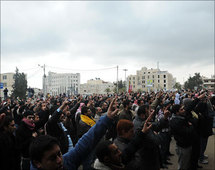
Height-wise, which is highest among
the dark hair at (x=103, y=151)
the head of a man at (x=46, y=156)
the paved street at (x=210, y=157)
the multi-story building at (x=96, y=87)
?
the multi-story building at (x=96, y=87)

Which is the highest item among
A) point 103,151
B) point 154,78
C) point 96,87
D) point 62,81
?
point 154,78

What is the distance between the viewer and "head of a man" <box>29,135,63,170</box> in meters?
1.56

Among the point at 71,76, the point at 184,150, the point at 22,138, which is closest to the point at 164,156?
the point at 184,150

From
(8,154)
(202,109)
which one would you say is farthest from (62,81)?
(8,154)

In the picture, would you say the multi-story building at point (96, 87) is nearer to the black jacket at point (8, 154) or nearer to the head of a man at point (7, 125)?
the head of a man at point (7, 125)

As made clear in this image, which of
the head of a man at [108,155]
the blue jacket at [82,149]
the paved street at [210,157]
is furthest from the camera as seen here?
the paved street at [210,157]

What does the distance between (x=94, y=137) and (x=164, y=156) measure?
14.5 feet

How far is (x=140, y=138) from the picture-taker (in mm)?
2537

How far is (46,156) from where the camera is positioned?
1575 mm

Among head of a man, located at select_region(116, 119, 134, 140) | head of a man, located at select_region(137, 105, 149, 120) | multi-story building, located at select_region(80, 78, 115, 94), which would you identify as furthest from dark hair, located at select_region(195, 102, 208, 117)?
multi-story building, located at select_region(80, 78, 115, 94)

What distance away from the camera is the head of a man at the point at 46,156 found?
61.6 inches

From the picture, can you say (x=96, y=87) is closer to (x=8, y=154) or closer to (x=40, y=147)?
(x=8, y=154)

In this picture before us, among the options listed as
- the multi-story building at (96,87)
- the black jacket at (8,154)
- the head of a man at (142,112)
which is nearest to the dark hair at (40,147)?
the black jacket at (8,154)

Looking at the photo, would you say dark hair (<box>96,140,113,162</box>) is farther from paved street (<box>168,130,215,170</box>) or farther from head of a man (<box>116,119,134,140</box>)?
paved street (<box>168,130,215,170</box>)
